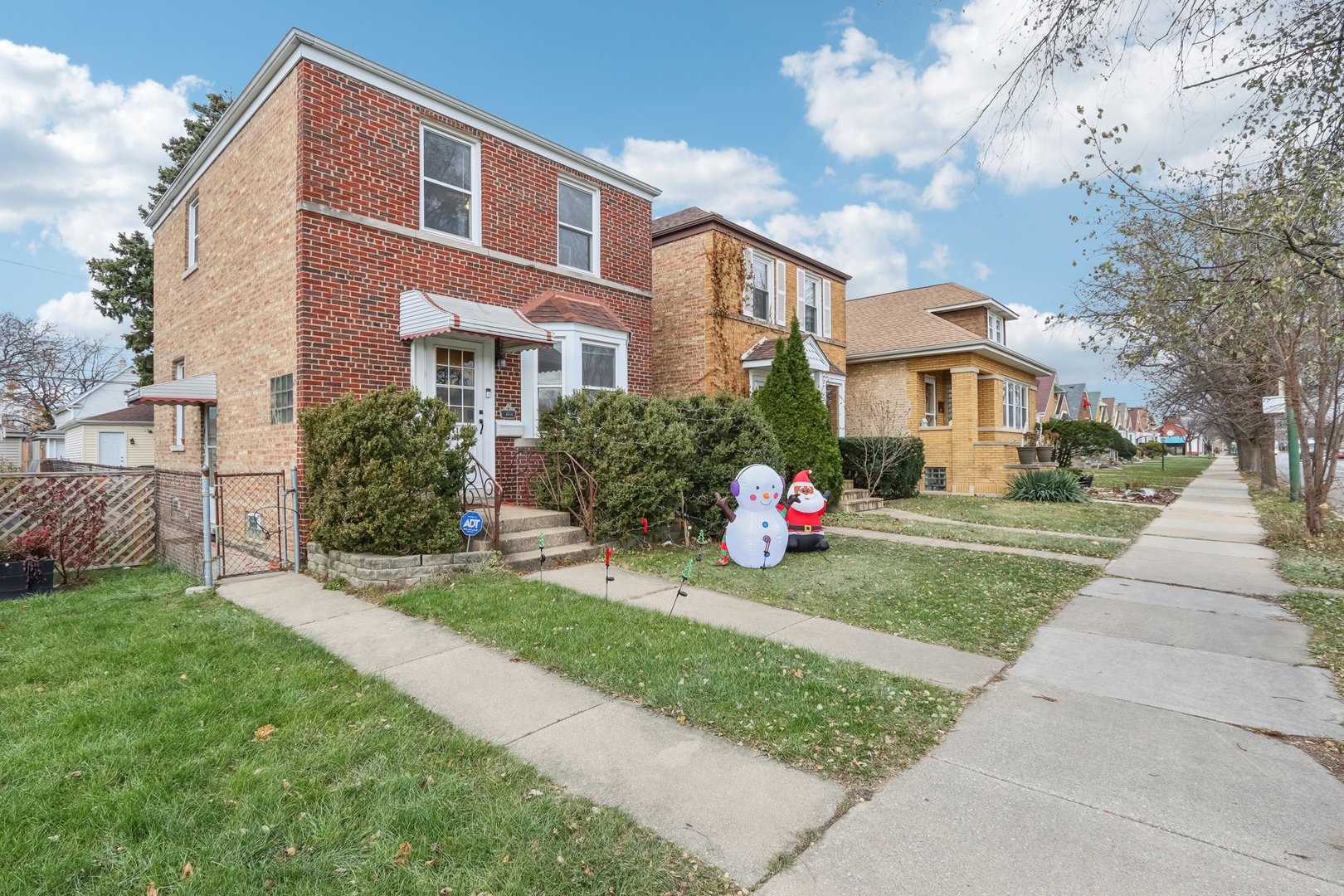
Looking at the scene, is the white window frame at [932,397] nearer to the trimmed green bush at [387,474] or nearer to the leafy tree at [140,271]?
the trimmed green bush at [387,474]

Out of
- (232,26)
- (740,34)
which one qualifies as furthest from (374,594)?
(232,26)

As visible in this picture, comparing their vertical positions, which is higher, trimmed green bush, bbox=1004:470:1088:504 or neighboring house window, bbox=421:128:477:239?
neighboring house window, bbox=421:128:477:239

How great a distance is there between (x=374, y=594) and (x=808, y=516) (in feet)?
18.7

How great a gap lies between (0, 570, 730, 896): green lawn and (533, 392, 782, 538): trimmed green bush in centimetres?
454

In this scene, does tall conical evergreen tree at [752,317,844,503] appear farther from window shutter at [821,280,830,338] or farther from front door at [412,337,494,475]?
window shutter at [821,280,830,338]

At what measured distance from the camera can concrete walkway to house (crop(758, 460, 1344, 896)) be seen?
2.36m

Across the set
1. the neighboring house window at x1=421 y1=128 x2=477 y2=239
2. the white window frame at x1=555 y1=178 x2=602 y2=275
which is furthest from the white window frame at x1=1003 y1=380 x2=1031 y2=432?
the neighboring house window at x1=421 y1=128 x2=477 y2=239

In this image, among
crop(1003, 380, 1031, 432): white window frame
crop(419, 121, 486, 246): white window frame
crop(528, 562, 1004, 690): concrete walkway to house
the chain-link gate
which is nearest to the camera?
crop(528, 562, 1004, 690): concrete walkway to house

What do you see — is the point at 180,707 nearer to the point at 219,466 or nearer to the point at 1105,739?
the point at 1105,739

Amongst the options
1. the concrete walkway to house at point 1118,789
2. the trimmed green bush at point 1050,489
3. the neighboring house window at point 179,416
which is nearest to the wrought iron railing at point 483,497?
the concrete walkway to house at point 1118,789

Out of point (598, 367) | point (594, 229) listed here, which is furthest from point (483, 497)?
point (594, 229)

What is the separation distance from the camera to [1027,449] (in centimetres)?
2041

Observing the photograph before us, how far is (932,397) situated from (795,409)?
10.4m

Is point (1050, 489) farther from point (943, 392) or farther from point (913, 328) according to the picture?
point (913, 328)
